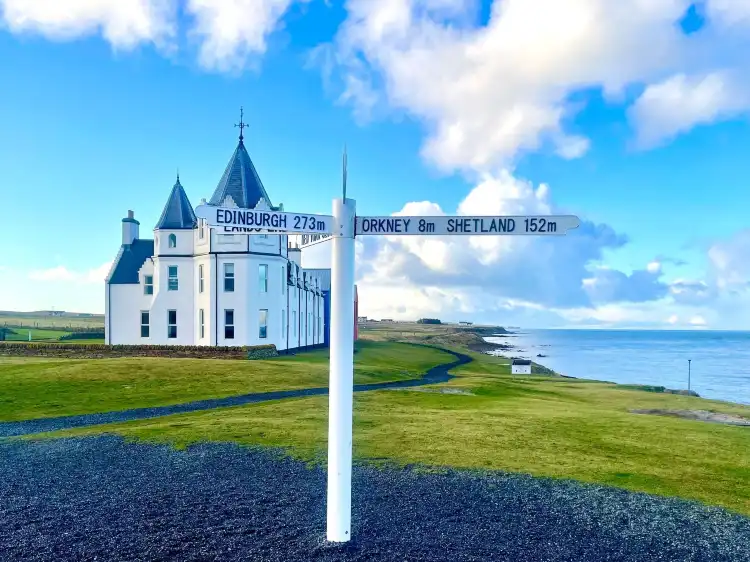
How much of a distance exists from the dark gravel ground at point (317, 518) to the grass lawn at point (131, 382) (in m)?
12.0

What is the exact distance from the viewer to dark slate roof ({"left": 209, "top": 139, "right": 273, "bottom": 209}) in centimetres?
4184

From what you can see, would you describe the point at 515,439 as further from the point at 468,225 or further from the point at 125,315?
the point at 125,315

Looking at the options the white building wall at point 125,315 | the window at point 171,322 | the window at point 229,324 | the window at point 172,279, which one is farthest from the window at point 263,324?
the white building wall at point 125,315

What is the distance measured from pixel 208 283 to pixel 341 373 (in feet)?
123

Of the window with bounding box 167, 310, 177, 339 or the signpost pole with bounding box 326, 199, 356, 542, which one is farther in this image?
the window with bounding box 167, 310, 177, 339

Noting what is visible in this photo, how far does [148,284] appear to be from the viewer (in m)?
46.6

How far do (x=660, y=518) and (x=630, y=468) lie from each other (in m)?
3.30

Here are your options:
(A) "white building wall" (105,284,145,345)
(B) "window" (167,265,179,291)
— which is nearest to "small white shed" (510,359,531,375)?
(B) "window" (167,265,179,291)

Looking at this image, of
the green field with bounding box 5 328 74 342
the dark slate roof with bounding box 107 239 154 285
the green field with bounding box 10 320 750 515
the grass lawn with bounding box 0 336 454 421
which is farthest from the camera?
the green field with bounding box 5 328 74 342

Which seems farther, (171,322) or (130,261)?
(130,261)

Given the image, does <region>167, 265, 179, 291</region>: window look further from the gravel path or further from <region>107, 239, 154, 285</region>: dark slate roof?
the gravel path

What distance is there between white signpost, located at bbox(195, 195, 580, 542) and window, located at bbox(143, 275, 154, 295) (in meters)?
43.0

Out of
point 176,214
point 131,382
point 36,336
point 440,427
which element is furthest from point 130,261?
point 440,427

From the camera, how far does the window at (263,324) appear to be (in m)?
42.8
